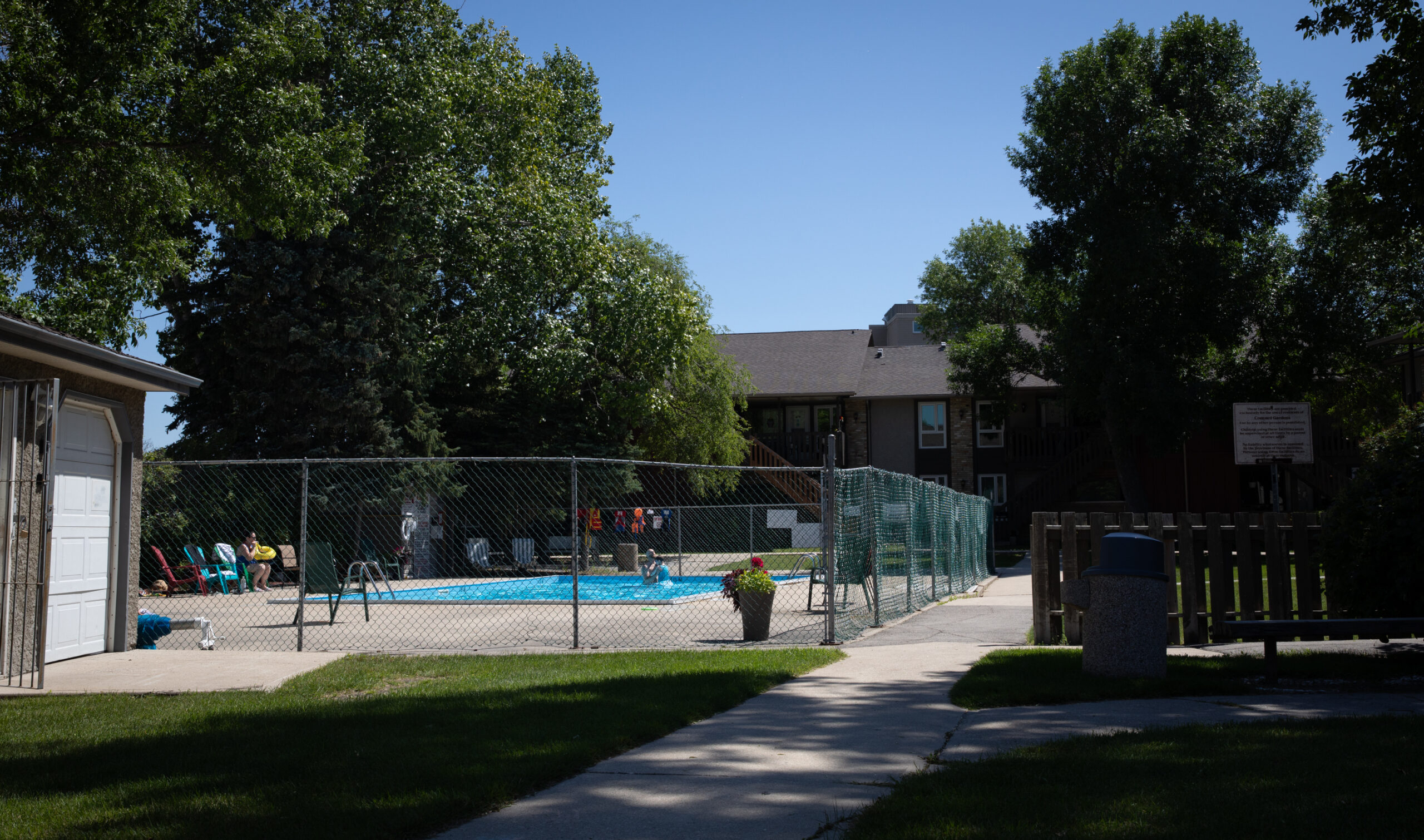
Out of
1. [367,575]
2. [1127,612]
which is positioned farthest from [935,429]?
[1127,612]

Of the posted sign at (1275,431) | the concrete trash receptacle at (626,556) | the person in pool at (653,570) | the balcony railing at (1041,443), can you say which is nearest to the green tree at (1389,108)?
the posted sign at (1275,431)

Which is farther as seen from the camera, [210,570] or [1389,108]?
[210,570]

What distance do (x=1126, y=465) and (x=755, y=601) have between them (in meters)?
24.7

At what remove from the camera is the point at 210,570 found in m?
21.7

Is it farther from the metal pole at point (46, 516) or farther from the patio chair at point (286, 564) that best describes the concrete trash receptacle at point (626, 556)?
the metal pole at point (46, 516)

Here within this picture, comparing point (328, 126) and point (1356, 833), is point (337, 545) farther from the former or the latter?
point (1356, 833)

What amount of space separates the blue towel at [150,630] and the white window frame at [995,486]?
3491cm

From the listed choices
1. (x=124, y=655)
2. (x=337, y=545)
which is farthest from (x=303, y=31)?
(x=124, y=655)

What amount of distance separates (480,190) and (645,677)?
22976 mm

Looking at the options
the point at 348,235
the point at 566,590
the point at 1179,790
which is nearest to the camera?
the point at 1179,790

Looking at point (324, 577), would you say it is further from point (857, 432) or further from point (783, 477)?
point (857, 432)

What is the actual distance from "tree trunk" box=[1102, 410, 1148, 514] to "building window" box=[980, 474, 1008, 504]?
897 cm

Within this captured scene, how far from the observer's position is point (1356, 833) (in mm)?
4086

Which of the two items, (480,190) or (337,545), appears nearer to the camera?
(337,545)
